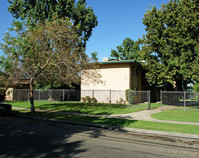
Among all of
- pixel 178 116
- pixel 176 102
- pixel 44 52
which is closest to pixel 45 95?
pixel 44 52

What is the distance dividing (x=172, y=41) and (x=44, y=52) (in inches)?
538

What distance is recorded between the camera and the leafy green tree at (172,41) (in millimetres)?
19156

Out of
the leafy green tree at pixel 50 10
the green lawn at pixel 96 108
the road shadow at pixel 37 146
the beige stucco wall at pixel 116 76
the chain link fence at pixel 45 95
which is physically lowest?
the green lawn at pixel 96 108

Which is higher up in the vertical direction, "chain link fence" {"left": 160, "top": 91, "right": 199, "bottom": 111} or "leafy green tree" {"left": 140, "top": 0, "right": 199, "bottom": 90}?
"leafy green tree" {"left": 140, "top": 0, "right": 199, "bottom": 90}

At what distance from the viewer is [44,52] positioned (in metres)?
14.8

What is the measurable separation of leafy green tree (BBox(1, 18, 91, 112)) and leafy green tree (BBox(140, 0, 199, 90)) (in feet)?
32.7

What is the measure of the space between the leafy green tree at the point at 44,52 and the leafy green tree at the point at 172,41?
392 inches

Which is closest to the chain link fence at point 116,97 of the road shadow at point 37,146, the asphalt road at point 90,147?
the asphalt road at point 90,147

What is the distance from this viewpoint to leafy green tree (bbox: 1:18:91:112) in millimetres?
14070

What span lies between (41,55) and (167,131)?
11.2 m

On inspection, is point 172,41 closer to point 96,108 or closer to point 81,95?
point 96,108

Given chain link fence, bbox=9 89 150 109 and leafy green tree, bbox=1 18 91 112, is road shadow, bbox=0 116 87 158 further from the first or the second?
chain link fence, bbox=9 89 150 109

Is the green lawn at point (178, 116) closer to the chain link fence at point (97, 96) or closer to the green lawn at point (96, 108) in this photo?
the green lawn at point (96, 108)

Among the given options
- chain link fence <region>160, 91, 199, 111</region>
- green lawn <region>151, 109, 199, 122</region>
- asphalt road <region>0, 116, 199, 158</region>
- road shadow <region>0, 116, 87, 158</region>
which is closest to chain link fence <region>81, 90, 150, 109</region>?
chain link fence <region>160, 91, 199, 111</region>
